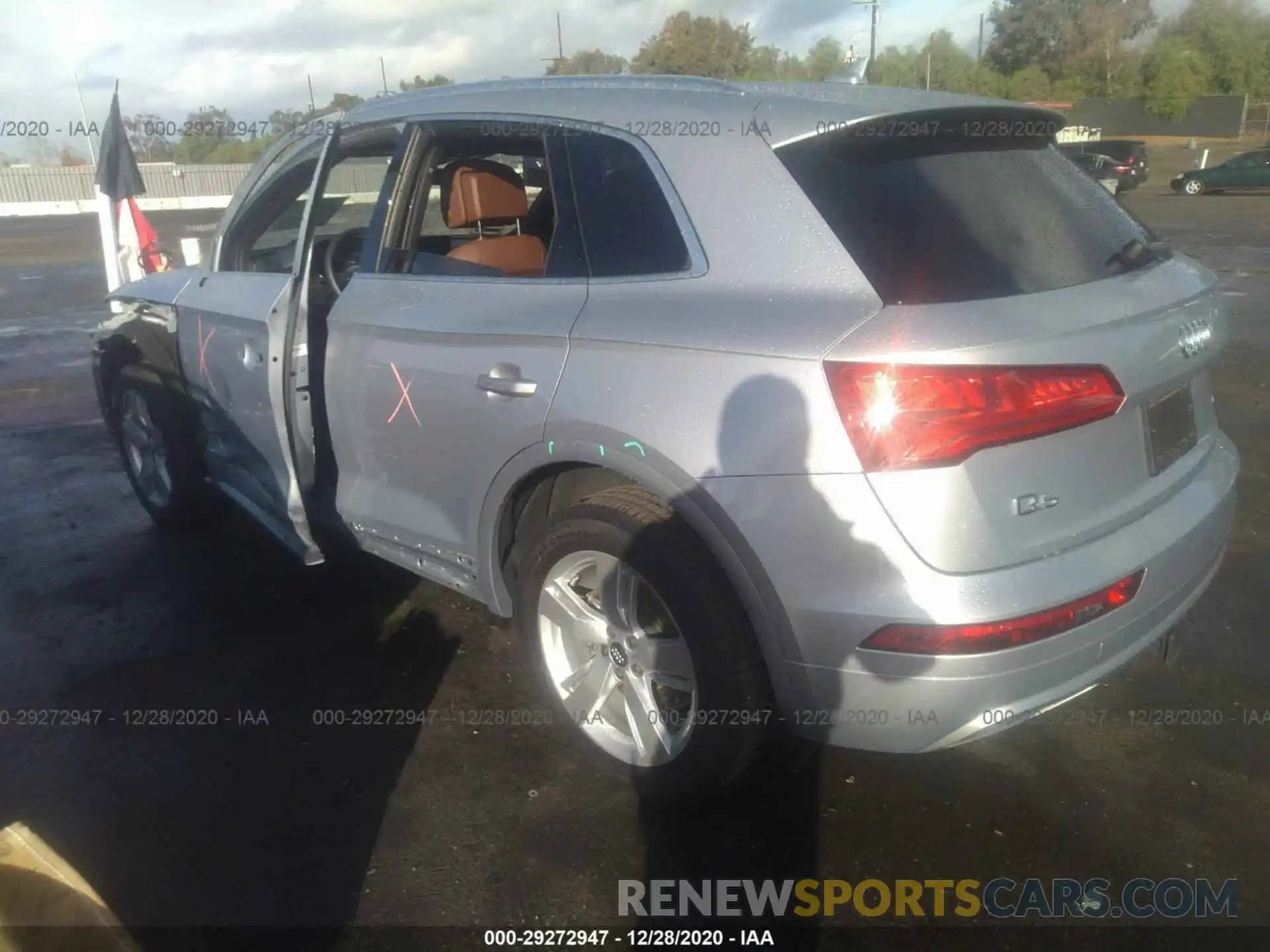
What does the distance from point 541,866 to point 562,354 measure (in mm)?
1384

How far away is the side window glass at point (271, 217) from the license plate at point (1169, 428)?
318 cm

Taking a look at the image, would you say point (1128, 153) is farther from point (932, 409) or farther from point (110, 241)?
point (932, 409)

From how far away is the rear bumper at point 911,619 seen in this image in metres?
2.17

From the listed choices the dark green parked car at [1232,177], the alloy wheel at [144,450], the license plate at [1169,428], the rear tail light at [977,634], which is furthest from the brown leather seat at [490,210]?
the dark green parked car at [1232,177]

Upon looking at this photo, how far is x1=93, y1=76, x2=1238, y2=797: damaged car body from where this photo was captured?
7.14 feet

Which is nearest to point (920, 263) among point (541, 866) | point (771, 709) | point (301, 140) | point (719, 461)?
point (719, 461)

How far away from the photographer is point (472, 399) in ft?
9.69

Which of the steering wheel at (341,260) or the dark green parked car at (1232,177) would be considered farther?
the dark green parked car at (1232,177)

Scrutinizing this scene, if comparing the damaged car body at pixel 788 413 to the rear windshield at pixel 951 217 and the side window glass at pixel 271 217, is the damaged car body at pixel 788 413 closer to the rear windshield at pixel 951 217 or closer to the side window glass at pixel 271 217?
the rear windshield at pixel 951 217

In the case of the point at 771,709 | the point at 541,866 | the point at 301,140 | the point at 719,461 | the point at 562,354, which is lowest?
the point at 541,866

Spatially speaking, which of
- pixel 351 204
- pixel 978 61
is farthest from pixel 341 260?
pixel 978 61

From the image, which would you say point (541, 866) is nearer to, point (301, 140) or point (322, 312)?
point (322, 312)

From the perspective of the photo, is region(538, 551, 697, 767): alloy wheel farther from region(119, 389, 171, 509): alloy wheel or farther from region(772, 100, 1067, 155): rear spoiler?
region(119, 389, 171, 509): alloy wheel

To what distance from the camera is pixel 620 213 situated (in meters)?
2.74
